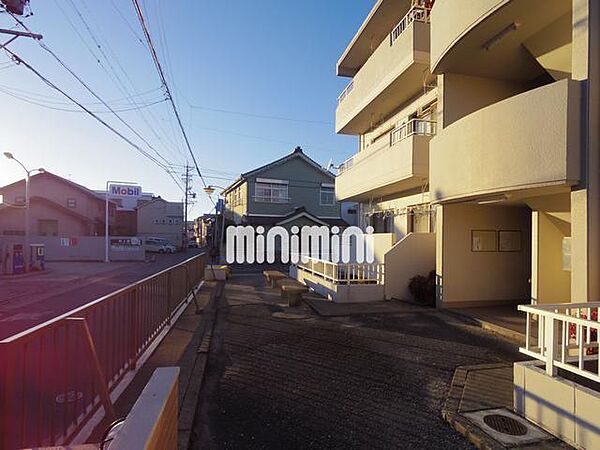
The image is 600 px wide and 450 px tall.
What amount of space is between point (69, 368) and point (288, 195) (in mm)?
27072

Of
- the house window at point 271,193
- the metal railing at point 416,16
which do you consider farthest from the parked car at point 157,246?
the metal railing at point 416,16

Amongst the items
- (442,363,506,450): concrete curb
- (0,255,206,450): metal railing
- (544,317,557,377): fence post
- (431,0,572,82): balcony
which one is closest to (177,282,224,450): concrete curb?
(0,255,206,450): metal railing

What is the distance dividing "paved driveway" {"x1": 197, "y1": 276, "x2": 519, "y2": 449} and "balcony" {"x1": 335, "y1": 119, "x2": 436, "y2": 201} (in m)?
4.46

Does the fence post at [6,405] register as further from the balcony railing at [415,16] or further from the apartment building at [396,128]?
the balcony railing at [415,16]

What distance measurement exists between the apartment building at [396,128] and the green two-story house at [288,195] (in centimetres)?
1233

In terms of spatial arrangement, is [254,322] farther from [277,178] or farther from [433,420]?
[277,178]

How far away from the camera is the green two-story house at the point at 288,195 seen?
27.7 metres

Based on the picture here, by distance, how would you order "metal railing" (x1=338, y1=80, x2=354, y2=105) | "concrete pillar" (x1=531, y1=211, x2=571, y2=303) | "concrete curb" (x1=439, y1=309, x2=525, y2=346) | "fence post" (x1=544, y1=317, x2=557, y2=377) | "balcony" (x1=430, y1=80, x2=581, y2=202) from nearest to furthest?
"fence post" (x1=544, y1=317, x2=557, y2=377) < "balcony" (x1=430, y1=80, x2=581, y2=202) < "concrete curb" (x1=439, y1=309, x2=525, y2=346) < "concrete pillar" (x1=531, y1=211, x2=571, y2=303) < "metal railing" (x1=338, y1=80, x2=354, y2=105)

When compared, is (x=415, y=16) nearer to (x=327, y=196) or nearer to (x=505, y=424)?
(x=505, y=424)

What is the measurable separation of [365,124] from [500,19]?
29.8 feet

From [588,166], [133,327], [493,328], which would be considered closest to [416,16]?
[588,166]

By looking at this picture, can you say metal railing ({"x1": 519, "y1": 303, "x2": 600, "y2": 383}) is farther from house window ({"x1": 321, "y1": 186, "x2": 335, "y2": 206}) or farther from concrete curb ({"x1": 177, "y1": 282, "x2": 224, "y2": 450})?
house window ({"x1": 321, "y1": 186, "x2": 335, "y2": 206})

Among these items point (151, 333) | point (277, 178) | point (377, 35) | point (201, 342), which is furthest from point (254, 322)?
point (277, 178)

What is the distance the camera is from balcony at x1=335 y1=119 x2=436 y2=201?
32.8 ft
